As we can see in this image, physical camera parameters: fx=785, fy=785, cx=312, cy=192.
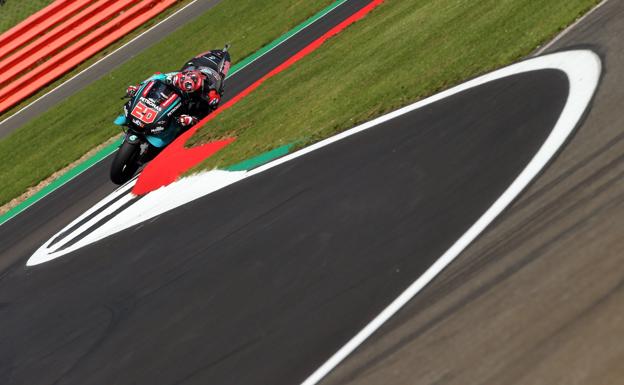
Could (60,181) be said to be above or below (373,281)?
above

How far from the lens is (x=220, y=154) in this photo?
11477 millimetres

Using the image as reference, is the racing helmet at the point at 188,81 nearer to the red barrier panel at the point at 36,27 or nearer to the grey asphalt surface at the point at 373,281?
the grey asphalt surface at the point at 373,281

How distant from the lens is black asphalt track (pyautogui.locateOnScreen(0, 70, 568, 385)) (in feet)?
20.0

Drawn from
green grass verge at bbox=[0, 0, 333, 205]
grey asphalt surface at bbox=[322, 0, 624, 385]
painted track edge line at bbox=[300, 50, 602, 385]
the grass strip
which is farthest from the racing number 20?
grey asphalt surface at bbox=[322, 0, 624, 385]

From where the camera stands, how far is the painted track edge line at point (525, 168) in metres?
5.58

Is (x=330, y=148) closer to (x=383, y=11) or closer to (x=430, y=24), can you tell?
(x=430, y=24)

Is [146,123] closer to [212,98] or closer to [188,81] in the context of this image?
[188,81]

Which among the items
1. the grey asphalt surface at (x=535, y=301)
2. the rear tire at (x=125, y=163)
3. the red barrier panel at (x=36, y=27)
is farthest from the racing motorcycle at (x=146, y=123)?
the red barrier panel at (x=36, y=27)

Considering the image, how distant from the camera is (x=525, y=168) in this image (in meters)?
6.52

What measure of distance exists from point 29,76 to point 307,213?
16.8 m

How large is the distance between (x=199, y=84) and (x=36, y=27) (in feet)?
39.0

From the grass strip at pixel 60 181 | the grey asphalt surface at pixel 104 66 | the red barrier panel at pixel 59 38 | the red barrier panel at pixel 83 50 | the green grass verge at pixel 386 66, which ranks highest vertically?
the red barrier panel at pixel 59 38

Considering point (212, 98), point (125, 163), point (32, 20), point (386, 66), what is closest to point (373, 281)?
point (386, 66)

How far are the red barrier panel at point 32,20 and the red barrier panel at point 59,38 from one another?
1.81 feet
